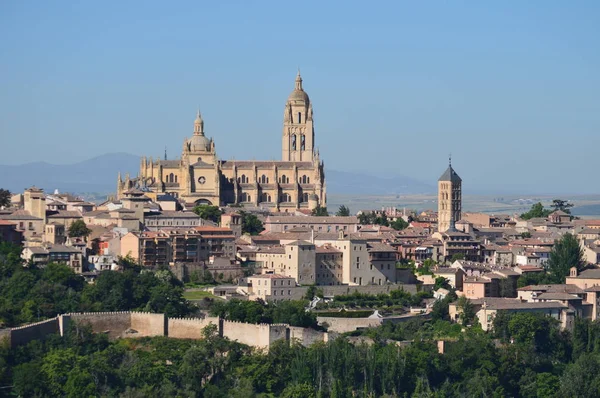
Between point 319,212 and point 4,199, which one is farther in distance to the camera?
point 319,212

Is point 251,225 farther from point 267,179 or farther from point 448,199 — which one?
point 267,179

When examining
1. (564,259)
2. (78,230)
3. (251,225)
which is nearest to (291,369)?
(78,230)

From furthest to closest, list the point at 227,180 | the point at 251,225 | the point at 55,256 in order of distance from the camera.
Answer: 1. the point at 227,180
2. the point at 251,225
3. the point at 55,256

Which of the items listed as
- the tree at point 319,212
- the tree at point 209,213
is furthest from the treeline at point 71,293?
the tree at point 319,212

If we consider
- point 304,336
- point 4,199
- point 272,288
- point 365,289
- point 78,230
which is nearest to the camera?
point 304,336

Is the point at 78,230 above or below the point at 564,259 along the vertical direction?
above

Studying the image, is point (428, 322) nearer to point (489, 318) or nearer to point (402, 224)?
point (489, 318)

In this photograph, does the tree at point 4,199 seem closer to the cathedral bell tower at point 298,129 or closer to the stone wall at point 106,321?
the stone wall at point 106,321
